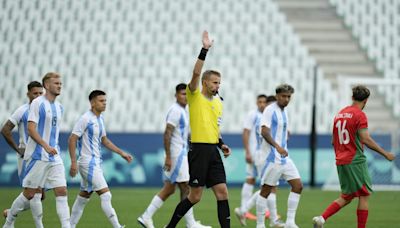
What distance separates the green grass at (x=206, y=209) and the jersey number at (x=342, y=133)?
266 centimetres

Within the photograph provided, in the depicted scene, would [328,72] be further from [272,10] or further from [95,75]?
[95,75]

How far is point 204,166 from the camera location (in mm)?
10109

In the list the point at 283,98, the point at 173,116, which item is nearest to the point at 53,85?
the point at 173,116

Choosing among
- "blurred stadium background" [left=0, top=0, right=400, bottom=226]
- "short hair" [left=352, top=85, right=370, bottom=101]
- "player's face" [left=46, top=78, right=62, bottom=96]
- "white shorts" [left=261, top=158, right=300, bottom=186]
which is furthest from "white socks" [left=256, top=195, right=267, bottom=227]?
"blurred stadium background" [left=0, top=0, right=400, bottom=226]

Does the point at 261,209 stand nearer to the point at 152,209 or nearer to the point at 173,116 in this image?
the point at 152,209

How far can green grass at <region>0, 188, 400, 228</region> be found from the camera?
527 inches

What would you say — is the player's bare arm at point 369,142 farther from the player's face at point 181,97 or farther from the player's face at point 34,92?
the player's face at point 34,92

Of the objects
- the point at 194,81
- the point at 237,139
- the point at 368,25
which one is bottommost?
the point at 237,139

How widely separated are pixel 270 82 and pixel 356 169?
18.0m

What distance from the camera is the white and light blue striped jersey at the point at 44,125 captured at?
10.2 meters

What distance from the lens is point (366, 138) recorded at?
10.4 metres

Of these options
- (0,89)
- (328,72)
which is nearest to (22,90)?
(0,89)

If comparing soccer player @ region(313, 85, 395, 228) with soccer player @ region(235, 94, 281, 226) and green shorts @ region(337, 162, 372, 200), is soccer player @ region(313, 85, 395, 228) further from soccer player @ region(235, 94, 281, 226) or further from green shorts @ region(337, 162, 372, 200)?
soccer player @ region(235, 94, 281, 226)

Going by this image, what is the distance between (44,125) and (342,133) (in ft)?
11.9
